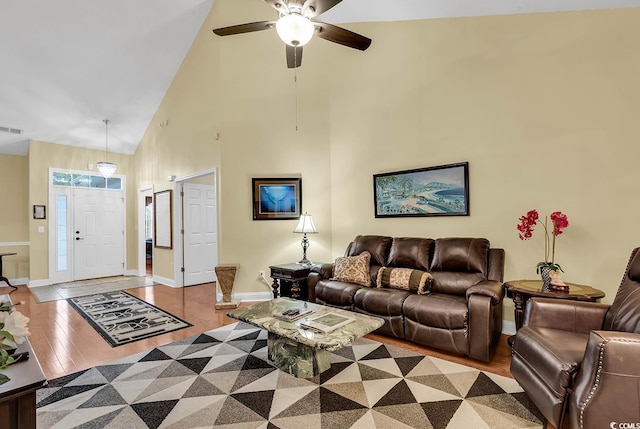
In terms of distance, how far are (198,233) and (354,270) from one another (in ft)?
12.0

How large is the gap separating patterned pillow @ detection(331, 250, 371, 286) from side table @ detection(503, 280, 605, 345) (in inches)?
53.6

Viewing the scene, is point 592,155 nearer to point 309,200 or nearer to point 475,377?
point 475,377

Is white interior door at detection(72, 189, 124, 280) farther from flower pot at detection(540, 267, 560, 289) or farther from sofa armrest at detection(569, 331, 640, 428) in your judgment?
sofa armrest at detection(569, 331, 640, 428)

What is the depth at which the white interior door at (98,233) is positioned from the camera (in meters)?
6.61

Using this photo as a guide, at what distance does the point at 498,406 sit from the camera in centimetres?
200

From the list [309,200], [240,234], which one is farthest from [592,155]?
[240,234]

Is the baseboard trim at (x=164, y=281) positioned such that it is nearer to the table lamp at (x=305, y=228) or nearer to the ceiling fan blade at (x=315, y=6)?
the table lamp at (x=305, y=228)

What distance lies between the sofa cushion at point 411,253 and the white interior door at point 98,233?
6307 millimetres

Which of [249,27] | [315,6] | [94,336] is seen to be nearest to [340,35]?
[315,6]

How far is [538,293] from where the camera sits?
2494 mm

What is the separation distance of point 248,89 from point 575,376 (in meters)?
4.73

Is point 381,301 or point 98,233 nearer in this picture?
point 381,301

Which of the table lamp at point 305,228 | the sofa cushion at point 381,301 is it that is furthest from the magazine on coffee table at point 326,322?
the table lamp at point 305,228

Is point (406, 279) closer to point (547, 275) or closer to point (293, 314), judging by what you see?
point (547, 275)
